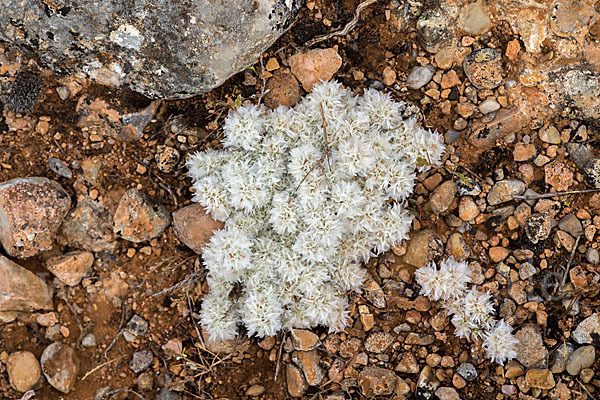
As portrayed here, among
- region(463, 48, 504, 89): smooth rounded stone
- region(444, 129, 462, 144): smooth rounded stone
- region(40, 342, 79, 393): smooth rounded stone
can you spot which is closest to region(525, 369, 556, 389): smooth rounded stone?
region(444, 129, 462, 144): smooth rounded stone

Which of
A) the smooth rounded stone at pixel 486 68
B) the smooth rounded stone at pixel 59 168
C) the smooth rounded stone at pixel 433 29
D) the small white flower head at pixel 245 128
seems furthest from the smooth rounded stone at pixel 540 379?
the smooth rounded stone at pixel 59 168

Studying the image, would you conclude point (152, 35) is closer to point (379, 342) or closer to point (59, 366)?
point (59, 366)

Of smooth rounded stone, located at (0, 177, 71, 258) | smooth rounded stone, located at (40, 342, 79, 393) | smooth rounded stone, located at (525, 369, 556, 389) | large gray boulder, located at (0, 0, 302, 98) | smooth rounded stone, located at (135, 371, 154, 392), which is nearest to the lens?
large gray boulder, located at (0, 0, 302, 98)

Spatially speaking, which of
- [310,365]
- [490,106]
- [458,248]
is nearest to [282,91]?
[490,106]

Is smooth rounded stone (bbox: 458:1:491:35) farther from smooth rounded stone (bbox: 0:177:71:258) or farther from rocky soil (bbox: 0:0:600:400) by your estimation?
smooth rounded stone (bbox: 0:177:71:258)

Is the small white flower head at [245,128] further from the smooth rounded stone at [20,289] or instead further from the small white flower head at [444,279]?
the smooth rounded stone at [20,289]

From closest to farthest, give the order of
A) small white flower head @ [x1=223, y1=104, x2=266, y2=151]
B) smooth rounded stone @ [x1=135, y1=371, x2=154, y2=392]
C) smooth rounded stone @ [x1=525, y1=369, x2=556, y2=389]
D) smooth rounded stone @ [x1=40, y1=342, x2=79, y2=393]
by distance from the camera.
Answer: small white flower head @ [x1=223, y1=104, x2=266, y2=151] → smooth rounded stone @ [x1=525, y1=369, x2=556, y2=389] → smooth rounded stone @ [x1=40, y1=342, x2=79, y2=393] → smooth rounded stone @ [x1=135, y1=371, x2=154, y2=392]
